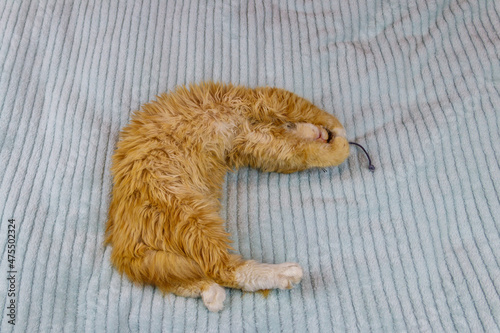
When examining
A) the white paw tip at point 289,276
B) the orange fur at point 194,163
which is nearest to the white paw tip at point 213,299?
the orange fur at point 194,163

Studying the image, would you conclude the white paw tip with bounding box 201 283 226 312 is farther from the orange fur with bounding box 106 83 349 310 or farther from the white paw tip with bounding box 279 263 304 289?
the white paw tip with bounding box 279 263 304 289

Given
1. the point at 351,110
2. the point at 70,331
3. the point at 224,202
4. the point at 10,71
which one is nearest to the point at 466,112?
the point at 351,110

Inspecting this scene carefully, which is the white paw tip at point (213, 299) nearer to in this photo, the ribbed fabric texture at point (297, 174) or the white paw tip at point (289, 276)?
the ribbed fabric texture at point (297, 174)

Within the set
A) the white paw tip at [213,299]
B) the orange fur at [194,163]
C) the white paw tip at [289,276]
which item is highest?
the orange fur at [194,163]

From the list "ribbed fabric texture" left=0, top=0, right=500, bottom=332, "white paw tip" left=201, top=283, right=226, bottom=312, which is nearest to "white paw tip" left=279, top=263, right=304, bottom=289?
"ribbed fabric texture" left=0, top=0, right=500, bottom=332

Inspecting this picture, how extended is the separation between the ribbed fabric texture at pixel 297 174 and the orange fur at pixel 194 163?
0.07 meters

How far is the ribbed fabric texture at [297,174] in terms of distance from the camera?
3.54 ft

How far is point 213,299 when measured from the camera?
3.46 feet

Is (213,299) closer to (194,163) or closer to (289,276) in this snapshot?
(289,276)

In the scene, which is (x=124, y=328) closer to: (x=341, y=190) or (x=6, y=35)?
(x=341, y=190)

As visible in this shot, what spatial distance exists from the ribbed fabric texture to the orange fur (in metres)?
0.07

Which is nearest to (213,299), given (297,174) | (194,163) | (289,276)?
(289,276)

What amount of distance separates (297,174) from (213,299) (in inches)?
18.3

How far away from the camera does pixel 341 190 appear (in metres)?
1.31
